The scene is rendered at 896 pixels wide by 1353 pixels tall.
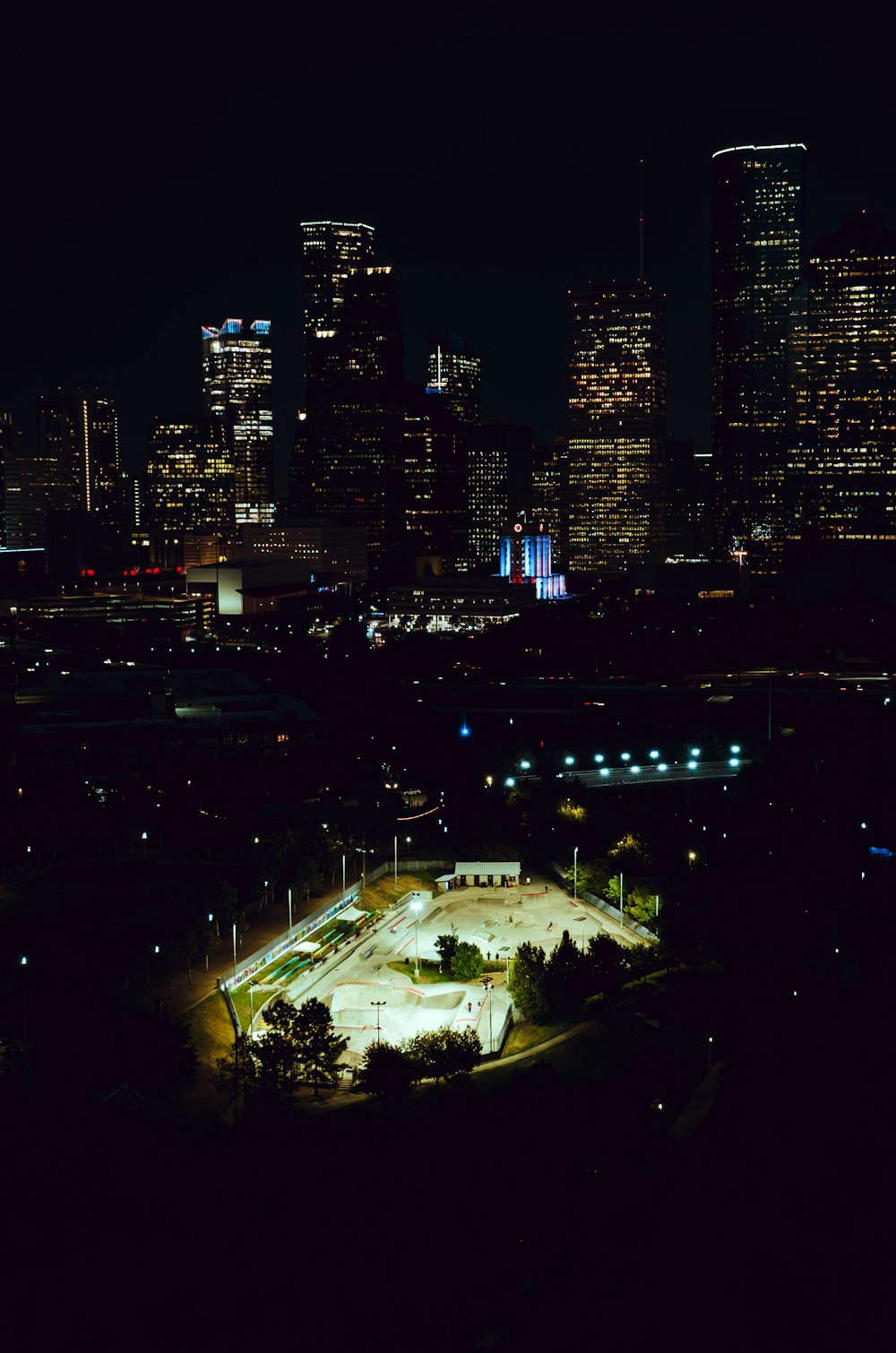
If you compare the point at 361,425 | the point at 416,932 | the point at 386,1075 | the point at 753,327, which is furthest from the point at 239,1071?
the point at 753,327

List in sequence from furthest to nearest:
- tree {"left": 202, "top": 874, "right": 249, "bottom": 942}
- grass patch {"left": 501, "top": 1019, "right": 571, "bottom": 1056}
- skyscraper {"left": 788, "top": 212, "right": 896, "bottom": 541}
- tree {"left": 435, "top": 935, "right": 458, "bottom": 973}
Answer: skyscraper {"left": 788, "top": 212, "right": 896, "bottom": 541}
tree {"left": 202, "top": 874, "right": 249, "bottom": 942}
tree {"left": 435, "top": 935, "right": 458, "bottom": 973}
grass patch {"left": 501, "top": 1019, "right": 571, "bottom": 1056}

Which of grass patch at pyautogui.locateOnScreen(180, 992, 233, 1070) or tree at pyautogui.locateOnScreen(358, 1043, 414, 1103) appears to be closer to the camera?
tree at pyautogui.locateOnScreen(358, 1043, 414, 1103)

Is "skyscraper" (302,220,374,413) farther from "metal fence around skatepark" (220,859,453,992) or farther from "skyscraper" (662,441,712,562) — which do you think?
"metal fence around skatepark" (220,859,453,992)

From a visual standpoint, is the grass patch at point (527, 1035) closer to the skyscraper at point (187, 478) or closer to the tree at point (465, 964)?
the tree at point (465, 964)

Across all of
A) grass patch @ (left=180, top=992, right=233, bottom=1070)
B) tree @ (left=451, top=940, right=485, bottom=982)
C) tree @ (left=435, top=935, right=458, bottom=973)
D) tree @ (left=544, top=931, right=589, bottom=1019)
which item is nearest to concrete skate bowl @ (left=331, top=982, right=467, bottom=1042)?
tree @ (left=451, top=940, right=485, bottom=982)

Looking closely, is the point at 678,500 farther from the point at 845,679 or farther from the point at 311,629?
the point at 845,679

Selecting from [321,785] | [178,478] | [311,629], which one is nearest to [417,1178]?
[321,785]

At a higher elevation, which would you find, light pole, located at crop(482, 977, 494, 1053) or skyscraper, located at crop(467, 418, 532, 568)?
skyscraper, located at crop(467, 418, 532, 568)

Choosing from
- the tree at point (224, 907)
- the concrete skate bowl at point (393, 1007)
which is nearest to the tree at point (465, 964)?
the concrete skate bowl at point (393, 1007)
